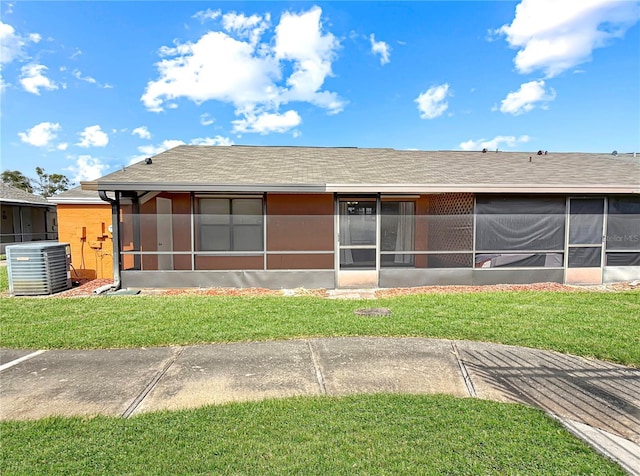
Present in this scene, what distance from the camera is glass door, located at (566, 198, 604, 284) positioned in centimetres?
910

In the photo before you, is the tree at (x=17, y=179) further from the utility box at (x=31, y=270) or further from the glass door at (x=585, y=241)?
the glass door at (x=585, y=241)

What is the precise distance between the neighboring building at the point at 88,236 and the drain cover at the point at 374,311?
25.5ft

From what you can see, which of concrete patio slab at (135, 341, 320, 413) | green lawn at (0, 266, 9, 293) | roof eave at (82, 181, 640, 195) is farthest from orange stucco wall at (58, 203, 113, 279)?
concrete patio slab at (135, 341, 320, 413)

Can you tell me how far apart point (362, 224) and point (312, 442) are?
22.3 ft

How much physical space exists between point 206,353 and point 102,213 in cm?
779

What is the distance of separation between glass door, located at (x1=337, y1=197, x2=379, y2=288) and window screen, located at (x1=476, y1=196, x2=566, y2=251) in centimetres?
276

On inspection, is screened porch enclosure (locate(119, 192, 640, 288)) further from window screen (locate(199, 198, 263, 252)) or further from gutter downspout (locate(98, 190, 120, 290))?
gutter downspout (locate(98, 190, 120, 290))

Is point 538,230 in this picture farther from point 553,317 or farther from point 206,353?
point 206,353

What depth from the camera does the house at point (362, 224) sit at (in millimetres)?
8609

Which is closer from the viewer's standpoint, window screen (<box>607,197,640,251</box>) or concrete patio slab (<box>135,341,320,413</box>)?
concrete patio slab (<box>135,341,320,413</box>)

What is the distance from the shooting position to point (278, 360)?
13.6 feet

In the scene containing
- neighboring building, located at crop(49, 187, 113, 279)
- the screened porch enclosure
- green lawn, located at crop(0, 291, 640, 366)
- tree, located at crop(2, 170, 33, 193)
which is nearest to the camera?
green lawn, located at crop(0, 291, 640, 366)

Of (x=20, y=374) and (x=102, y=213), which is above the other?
(x=102, y=213)

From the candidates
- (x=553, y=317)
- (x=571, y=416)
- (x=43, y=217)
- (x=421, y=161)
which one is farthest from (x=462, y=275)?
(x=43, y=217)
